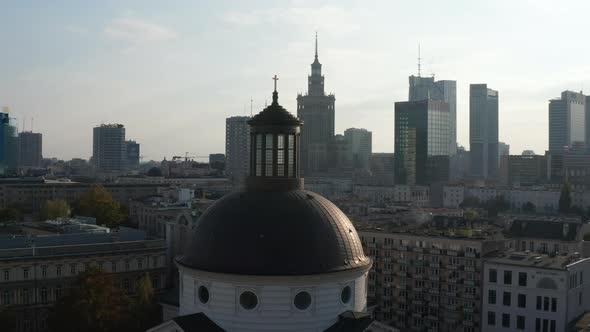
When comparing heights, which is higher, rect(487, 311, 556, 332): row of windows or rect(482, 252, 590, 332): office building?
rect(482, 252, 590, 332): office building

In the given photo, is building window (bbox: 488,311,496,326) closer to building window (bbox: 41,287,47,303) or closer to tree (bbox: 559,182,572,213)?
building window (bbox: 41,287,47,303)

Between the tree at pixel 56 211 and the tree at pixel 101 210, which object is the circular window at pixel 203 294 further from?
the tree at pixel 56 211

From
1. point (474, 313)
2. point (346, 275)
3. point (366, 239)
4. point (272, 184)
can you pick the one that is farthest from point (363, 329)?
point (366, 239)

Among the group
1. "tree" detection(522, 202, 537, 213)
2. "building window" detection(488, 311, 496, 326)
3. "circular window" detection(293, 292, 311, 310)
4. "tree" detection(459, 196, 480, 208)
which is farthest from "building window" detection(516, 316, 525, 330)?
"tree" detection(459, 196, 480, 208)

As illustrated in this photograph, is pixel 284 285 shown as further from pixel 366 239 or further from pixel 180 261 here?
pixel 366 239

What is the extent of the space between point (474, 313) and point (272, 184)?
31181 mm

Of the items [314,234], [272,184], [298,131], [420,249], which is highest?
[298,131]

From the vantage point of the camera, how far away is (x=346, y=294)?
87.3 ft

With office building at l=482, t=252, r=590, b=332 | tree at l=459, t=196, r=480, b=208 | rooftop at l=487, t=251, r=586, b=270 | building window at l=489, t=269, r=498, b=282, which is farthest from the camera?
tree at l=459, t=196, r=480, b=208

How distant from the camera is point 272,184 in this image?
27859 millimetres

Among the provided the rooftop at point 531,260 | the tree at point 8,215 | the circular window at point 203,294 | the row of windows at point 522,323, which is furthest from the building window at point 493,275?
the tree at point 8,215

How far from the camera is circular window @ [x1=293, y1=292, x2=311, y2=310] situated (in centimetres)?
2531

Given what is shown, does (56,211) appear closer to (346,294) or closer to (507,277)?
(507,277)

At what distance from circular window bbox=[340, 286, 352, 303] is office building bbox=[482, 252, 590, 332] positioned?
26.2 meters
